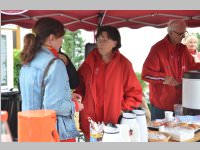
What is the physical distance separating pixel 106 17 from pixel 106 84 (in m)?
1.98

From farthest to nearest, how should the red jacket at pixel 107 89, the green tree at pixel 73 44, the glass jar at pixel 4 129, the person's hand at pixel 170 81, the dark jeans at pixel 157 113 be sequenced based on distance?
the green tree at pixel 73 44, the dark jeans at pixel 157 113, the person's hand at pixel 170 81, the red jacket at pixel 107 89, the glass jar at pixel 4 129

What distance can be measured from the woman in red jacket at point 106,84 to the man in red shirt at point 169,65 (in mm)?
560

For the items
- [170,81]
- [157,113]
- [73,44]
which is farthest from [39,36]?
[73,44]

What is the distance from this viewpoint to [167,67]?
2.43m

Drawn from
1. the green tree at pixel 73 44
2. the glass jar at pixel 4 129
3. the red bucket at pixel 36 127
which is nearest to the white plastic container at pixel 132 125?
the red bucket at pixel 36 127

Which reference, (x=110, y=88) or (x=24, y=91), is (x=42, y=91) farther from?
(x=110, y=88)

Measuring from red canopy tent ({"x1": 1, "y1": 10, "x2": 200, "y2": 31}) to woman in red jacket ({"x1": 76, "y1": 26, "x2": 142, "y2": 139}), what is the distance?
1.48m

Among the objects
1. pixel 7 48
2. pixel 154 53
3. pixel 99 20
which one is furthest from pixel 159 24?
pixel 7 48

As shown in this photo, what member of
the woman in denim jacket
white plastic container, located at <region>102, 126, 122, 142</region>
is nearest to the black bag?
the woman in denim jacket

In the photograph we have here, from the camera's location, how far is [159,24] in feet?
12.5

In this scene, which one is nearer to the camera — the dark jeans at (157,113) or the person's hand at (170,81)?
the person's hand at (170,81)

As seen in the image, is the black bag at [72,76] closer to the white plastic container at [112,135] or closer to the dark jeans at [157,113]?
the white plastic container at [112,135]

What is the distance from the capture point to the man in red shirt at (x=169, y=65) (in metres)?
2.44

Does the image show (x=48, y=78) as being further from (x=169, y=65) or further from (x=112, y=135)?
(x=169, y=65)
